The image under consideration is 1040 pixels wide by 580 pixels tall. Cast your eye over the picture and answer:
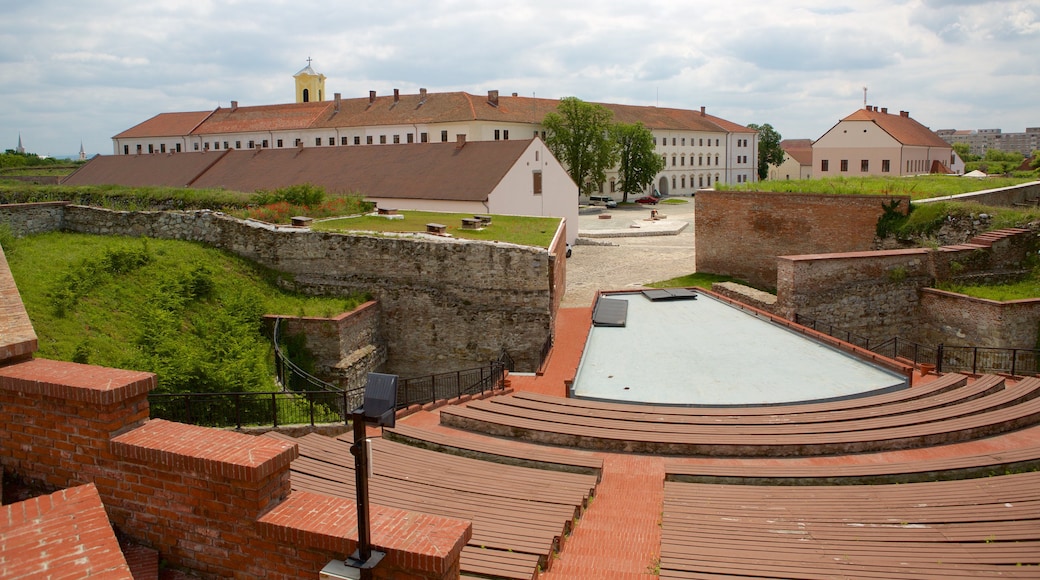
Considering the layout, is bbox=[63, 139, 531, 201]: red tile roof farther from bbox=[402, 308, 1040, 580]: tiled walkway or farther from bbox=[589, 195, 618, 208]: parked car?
bbox=[589, 195, 618, 208]: parked car

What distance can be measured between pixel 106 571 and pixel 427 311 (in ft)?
53.5

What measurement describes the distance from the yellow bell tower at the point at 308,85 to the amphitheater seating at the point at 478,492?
73.5 metres

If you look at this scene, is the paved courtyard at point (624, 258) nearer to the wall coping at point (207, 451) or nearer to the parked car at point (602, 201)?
the parked car at point (602, 201)

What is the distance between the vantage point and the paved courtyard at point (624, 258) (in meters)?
29.2

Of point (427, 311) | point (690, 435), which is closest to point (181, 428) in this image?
point (690, 435)

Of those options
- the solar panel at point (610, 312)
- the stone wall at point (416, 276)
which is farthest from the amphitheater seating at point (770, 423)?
the solar panel at point (610, 312)

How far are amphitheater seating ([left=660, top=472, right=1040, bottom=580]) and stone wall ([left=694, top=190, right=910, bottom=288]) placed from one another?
18136 mm

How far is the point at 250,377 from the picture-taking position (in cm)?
1409

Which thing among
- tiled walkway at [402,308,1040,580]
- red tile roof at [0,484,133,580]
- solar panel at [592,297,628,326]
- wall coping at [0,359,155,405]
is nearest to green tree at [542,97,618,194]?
solar panel at [592,297,628,326]

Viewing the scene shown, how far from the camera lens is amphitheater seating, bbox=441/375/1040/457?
11281 millimetres

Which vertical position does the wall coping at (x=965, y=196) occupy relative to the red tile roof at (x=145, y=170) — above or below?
below

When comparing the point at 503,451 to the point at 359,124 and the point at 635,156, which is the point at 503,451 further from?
the point at 635,156

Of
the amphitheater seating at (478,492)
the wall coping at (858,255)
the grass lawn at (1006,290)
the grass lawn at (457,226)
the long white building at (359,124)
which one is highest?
the long white building at (359,124)

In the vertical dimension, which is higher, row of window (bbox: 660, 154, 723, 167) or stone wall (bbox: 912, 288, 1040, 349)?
row of window (bbox: 660, 154, 723, 167)
